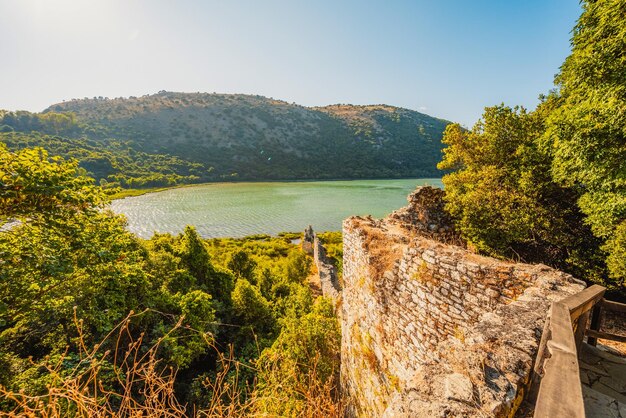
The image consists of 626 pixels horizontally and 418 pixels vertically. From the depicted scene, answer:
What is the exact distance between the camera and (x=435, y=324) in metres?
4.55

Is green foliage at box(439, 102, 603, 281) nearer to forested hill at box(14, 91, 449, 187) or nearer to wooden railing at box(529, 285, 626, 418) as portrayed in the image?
wooden railing at box(529, 285, 626, 418)

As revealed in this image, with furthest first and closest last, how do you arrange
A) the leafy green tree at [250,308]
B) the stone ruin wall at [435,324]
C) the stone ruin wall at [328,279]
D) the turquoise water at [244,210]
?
the turquoise water at [244,210] < the stone ruin wall at [328,279] < the leafy green tree at [250,308] < the stone ruin wall at [435,324]

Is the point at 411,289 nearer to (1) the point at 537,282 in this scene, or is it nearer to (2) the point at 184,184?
(1) the point at 537,282

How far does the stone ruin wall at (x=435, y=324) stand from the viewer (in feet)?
8.17

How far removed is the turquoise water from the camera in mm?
48188

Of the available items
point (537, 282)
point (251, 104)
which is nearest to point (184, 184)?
point (251, 104)

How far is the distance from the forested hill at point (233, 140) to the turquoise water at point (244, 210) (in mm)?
26804

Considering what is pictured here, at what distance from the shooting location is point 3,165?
620 cm

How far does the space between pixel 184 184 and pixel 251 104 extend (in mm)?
96603

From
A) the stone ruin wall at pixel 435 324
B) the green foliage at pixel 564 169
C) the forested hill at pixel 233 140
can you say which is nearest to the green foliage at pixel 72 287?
the stone ruin wall at pixel 435 324

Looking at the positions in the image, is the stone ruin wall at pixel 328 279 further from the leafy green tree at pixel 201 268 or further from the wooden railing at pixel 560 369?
the wooden railing at pixel 560 369

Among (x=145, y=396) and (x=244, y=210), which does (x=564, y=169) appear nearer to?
(x=145, y=396)

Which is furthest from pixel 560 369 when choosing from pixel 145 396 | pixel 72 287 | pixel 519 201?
pixel 72 287

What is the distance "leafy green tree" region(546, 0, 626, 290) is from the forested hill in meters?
100
